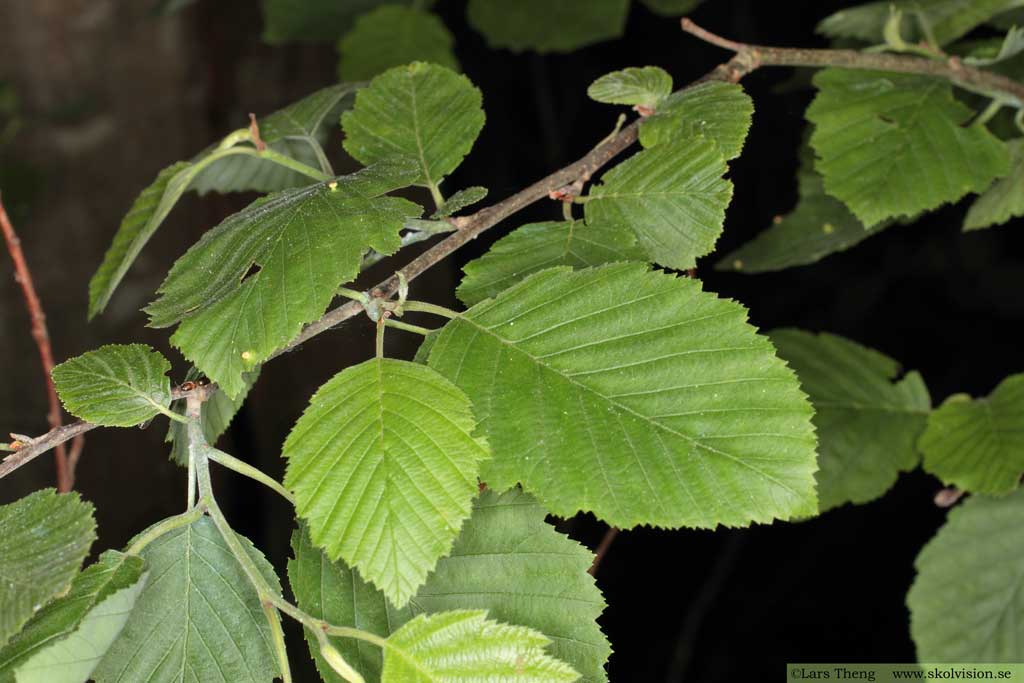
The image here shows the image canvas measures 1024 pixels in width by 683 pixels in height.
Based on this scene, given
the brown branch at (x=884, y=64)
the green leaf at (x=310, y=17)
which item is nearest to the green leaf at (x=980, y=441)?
the brown branch at (x=884, y=64)

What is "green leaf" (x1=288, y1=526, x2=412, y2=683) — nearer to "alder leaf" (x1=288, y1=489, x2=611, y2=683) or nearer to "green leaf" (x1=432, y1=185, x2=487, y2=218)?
"alder leaf" (x1=288, y1=489, x2=611, y2=683)

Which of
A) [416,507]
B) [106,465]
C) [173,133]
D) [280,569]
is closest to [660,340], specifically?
[416,507]

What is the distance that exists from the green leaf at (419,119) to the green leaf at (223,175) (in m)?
0.07

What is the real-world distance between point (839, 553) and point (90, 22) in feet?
7.49

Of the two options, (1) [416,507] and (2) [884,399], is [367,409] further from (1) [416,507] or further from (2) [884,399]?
(2) [884,399]

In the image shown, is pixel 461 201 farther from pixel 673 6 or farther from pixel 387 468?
pixel 673 6

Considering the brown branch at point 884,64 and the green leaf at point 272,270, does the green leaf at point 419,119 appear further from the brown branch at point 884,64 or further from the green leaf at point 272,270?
the brown branch at point 884,64

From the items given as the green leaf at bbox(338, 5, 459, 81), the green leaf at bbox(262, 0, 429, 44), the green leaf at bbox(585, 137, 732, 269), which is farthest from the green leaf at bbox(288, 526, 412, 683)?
the green leaf at bbox(262, 0, 429, 44)

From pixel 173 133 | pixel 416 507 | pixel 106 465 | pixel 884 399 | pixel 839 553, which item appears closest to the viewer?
pixel 416 507

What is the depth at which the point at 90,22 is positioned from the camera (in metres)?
2.62

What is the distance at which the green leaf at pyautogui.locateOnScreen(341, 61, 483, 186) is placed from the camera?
2.74 ft

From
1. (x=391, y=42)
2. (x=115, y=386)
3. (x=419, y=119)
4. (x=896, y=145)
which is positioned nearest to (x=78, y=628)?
(x=115, y=386)

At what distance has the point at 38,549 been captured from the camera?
0.61 m

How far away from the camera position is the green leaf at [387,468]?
1.98 feet
